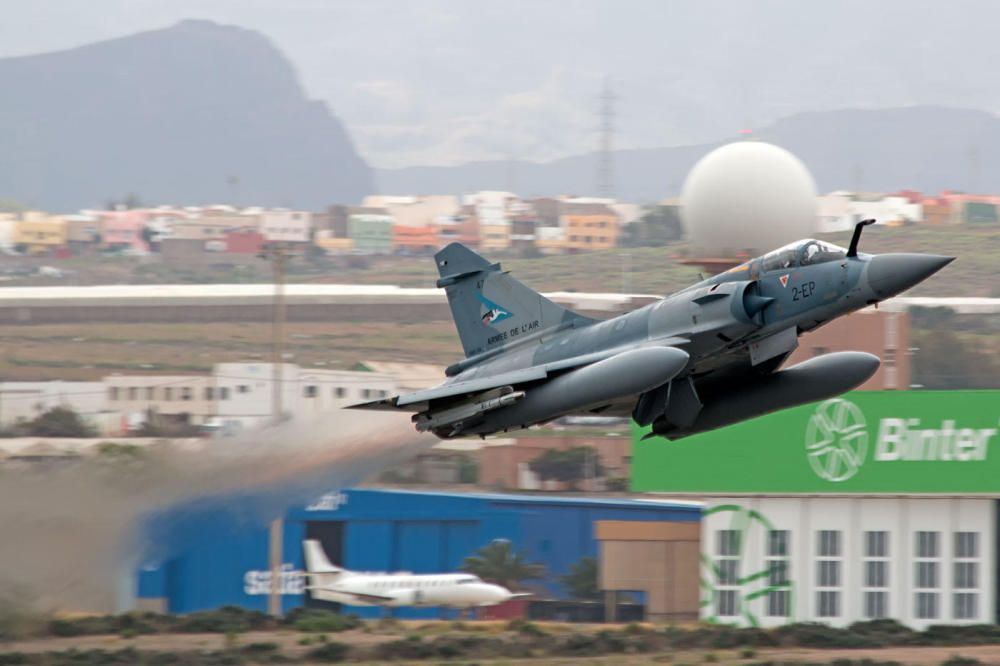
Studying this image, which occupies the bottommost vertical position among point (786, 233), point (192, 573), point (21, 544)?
point (192, 573)

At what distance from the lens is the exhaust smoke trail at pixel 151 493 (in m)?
29.0

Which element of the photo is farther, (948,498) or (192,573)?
(192,573)

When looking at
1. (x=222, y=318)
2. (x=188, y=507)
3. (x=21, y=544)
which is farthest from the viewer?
(x=222, y=318)

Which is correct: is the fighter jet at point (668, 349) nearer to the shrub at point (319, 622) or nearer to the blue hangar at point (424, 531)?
the shrub at point (319, 622)

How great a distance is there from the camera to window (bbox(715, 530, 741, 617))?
37156 millimetres

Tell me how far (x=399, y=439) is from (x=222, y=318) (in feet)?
272

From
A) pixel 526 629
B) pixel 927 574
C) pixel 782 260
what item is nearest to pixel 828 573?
pixel 927 574

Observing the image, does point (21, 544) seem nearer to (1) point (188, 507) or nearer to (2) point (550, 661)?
(1) point (188, 507)

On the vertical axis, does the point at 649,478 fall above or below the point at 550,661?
above

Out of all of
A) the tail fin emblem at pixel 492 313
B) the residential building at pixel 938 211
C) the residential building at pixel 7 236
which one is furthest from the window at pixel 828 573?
the residential building at pixel 7 236

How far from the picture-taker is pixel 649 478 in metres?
37.3

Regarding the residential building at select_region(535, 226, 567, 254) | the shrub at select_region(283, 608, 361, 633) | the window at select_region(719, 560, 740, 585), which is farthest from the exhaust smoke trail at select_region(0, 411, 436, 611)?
the residential building at select_region(535, 226, 567, 254)

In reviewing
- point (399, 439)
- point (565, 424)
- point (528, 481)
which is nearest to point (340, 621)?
point (399, 439)

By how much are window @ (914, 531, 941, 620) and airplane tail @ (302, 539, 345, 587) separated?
17.4 meters
